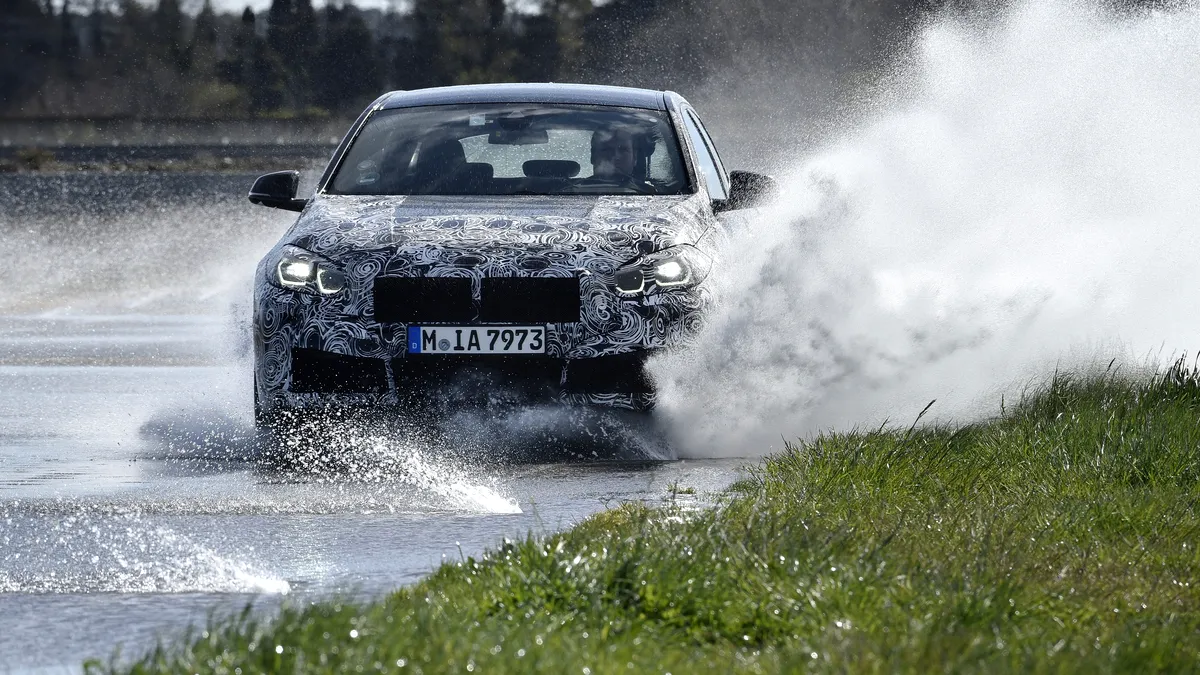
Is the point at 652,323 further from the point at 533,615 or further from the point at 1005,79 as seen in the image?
the point at 1005,79

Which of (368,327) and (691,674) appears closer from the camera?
(691,674)

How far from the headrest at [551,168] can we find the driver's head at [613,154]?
10 cm

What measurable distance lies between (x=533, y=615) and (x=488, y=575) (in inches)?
19.1

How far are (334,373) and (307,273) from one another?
0.42 meters

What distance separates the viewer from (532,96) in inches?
396

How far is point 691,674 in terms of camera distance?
3816 mm

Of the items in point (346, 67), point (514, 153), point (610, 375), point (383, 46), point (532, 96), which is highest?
point (532, 96)

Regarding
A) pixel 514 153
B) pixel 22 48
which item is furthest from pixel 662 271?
pixel 22 48

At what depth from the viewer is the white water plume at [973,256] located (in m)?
8.19

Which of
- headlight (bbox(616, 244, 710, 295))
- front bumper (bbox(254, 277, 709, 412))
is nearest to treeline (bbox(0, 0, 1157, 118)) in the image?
headlight (bbox(616, 244, 710, 295))

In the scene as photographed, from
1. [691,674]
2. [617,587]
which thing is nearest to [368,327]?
[617,587]

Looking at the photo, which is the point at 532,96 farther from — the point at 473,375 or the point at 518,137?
the point at 473,375

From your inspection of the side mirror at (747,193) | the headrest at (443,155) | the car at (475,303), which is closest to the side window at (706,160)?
the side mirror at (747,193)

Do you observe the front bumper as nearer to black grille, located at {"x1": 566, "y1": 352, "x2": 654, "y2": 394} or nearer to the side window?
black grille, located at {"x1": 566, "y1": 352, "x2": 654, "y2": 394}
